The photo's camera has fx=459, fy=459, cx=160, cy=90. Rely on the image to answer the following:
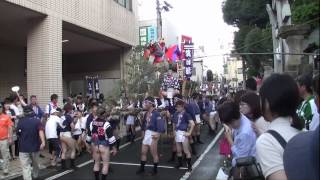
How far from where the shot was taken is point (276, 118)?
9.67ft

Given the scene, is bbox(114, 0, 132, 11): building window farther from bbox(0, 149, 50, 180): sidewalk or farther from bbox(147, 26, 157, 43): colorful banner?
bbox(147, 26, 157, 43): colorful banner

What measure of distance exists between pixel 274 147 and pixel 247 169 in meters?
1.18

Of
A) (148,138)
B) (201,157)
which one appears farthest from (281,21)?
(148,138)

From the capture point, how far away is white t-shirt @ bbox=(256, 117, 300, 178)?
283 cm

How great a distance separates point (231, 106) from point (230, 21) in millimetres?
39973

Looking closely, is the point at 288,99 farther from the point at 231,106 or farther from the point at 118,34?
the point at 118,34

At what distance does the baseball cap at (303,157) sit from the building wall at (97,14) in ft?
43.6

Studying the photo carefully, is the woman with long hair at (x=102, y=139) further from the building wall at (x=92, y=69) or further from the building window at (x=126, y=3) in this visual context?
the building wall at (x=92, y=69)

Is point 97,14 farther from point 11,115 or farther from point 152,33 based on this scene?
point 152,33

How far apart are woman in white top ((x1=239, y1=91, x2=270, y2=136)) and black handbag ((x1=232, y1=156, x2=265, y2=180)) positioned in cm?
41

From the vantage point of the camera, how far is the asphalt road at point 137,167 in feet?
35.8

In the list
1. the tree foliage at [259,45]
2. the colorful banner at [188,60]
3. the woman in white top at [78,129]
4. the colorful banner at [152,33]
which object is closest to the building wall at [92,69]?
the colorful banner at [188,60]

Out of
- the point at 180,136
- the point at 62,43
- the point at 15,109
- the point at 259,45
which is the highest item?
the point at 259,45

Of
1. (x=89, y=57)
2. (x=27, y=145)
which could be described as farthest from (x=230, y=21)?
(x=27, y=145)
